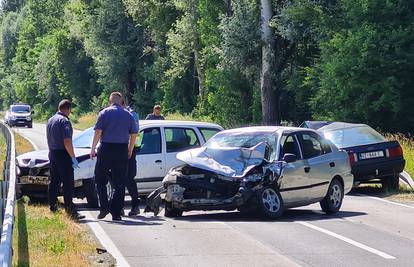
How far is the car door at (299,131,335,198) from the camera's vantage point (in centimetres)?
1410

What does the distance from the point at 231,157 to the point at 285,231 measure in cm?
180

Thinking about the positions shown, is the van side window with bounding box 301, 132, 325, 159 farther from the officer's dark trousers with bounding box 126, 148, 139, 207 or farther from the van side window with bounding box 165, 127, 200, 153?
the officer's dark trousers with bounding box 126, 148, 139, 207

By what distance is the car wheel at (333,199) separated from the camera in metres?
14.4

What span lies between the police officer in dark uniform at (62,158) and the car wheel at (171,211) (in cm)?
147

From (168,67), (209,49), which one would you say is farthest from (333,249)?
(168,67)

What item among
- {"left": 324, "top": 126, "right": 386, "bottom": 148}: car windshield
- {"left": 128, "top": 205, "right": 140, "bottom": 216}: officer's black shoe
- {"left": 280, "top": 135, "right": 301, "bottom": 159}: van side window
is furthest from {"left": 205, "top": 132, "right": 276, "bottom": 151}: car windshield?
{"left": 324, "top": 126, "right": 386, "bottom": 148}: car windshield

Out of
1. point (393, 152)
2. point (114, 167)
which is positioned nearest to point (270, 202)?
point (114, 167)

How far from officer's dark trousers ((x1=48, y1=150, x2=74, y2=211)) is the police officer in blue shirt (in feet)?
1.63

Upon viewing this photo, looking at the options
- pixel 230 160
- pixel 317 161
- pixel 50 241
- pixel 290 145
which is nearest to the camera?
pixel 50 241

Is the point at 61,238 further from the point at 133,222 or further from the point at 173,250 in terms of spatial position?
the point at 133,222

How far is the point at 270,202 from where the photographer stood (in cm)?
1332

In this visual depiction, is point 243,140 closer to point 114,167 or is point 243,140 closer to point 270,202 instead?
point 270,202

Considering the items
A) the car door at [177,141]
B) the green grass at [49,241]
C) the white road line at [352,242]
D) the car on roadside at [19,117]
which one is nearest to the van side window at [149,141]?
the car door at [177,141]

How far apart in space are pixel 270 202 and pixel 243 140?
1.29 m
